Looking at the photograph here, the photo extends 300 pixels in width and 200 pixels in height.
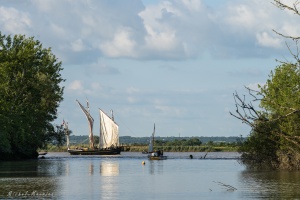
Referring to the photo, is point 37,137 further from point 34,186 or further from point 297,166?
point 34,186

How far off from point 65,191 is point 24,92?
2330 inches

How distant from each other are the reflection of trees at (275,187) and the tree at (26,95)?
38.8 m

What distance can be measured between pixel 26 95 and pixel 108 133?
196 feet

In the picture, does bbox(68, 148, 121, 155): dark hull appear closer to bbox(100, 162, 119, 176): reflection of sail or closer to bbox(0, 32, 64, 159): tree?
bbox(0, 32, 64, 159): tree

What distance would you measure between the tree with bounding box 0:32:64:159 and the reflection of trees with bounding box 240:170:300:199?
38.8 meters

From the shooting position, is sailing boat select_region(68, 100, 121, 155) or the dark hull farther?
sailing boat select_region(68, 100, 121, 155)

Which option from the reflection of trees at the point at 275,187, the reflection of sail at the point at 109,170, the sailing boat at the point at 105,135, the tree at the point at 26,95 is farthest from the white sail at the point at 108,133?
the reflection of trees at the point at 275,187

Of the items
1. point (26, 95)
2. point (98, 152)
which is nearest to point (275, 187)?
point (26, 95)

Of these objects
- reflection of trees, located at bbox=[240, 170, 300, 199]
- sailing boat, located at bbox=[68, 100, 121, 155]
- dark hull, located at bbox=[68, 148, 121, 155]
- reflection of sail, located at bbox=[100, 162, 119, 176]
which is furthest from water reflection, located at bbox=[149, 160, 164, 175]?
sailing boat, located at bbox=[68, 100, 121, 155]

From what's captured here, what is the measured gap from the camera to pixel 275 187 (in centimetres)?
4634

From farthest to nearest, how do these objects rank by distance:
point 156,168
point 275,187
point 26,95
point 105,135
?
1. point 105,135
2. point 26,95
3. point 156,168
4. point 275,187

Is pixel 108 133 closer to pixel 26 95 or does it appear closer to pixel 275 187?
pixel 26 95

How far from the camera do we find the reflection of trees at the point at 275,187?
39.8 metres

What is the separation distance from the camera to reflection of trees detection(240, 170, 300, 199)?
3978 cm
